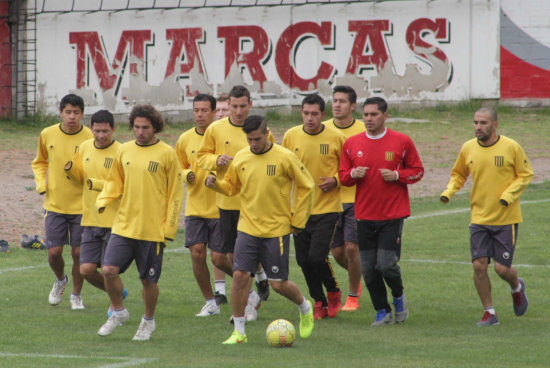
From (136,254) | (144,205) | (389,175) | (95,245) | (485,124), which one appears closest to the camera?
(144,205)

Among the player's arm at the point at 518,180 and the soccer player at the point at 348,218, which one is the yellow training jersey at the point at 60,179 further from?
the player's arm at the point at 518,180

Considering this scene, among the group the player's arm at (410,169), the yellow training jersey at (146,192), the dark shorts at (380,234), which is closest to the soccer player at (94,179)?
the yellow training jersey at (146,192)

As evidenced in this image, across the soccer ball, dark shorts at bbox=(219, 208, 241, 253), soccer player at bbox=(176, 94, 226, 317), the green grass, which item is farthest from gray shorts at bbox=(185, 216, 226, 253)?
the soccer ball

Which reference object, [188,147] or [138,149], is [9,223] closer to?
[188,147]

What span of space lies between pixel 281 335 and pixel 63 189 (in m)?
3.52

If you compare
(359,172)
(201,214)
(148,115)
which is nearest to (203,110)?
(201,214)

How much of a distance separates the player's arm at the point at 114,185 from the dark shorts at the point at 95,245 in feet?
2.68

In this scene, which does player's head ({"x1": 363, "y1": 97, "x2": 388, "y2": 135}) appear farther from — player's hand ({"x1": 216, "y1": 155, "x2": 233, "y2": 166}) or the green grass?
the green grass

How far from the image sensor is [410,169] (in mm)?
10305

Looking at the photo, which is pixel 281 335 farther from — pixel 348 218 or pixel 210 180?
pixel 348 218

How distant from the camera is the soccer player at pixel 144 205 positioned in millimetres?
9633

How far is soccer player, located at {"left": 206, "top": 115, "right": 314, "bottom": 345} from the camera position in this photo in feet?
31.4

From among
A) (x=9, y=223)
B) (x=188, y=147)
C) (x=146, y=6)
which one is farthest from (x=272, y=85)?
(x=188, y=147)

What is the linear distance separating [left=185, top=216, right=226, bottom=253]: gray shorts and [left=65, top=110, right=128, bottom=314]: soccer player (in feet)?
3.70
